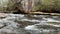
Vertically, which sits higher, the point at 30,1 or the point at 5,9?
the point at 30,1

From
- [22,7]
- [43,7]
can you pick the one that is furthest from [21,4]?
[43,7]

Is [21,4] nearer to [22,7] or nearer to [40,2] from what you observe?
[22,7]

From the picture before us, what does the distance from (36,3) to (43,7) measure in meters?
0.17

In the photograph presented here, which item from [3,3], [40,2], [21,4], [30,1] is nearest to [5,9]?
[3,3]

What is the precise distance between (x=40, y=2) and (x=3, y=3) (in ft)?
2.53

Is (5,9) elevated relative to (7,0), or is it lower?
lower

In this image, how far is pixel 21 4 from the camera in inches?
106

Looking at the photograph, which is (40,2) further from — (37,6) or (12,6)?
(12,6)

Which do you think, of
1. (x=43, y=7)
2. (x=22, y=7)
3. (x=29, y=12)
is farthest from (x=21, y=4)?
(x=43, y=7)

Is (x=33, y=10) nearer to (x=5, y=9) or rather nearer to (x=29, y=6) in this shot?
(x=29, y=6)

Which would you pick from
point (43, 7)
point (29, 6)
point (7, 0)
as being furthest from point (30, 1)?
point (7, 0)

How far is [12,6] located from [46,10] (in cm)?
71

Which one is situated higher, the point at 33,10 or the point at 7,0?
Answer: the point at 7,0

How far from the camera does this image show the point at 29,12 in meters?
2.70
